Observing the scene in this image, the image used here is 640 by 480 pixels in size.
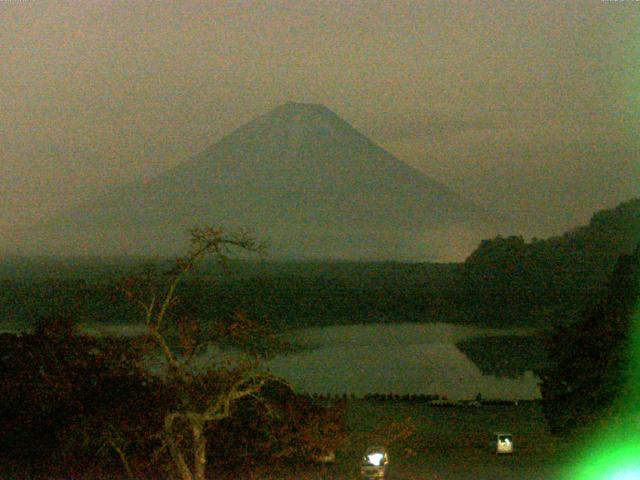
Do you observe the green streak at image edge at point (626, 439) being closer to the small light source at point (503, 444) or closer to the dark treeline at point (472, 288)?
the small light source at point (503, 444)

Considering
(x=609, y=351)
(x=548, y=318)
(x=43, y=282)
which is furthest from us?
(x=548, y=318)

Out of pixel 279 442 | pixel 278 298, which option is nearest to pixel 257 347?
pixel 279 442

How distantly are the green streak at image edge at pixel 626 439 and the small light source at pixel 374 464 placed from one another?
375cm

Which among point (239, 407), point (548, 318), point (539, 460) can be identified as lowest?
point (539, 460)

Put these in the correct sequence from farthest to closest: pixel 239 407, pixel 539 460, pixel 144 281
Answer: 1. pixel 539 460
2. pixel 239 407
3. pixel 144 281

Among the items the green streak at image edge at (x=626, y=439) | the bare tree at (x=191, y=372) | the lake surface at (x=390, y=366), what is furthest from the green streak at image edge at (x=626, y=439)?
the lake surface at (x=390, y=366)

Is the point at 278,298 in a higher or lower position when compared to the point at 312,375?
higher

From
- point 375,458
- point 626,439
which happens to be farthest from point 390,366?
point 626,439

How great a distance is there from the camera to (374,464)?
46.6 feet

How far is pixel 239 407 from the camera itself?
1017cm

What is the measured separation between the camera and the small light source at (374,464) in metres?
14.1

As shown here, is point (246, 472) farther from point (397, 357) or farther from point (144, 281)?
point (397, 357)

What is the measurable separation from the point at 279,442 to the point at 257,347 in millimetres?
1150

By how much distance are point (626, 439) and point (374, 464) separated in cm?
416
